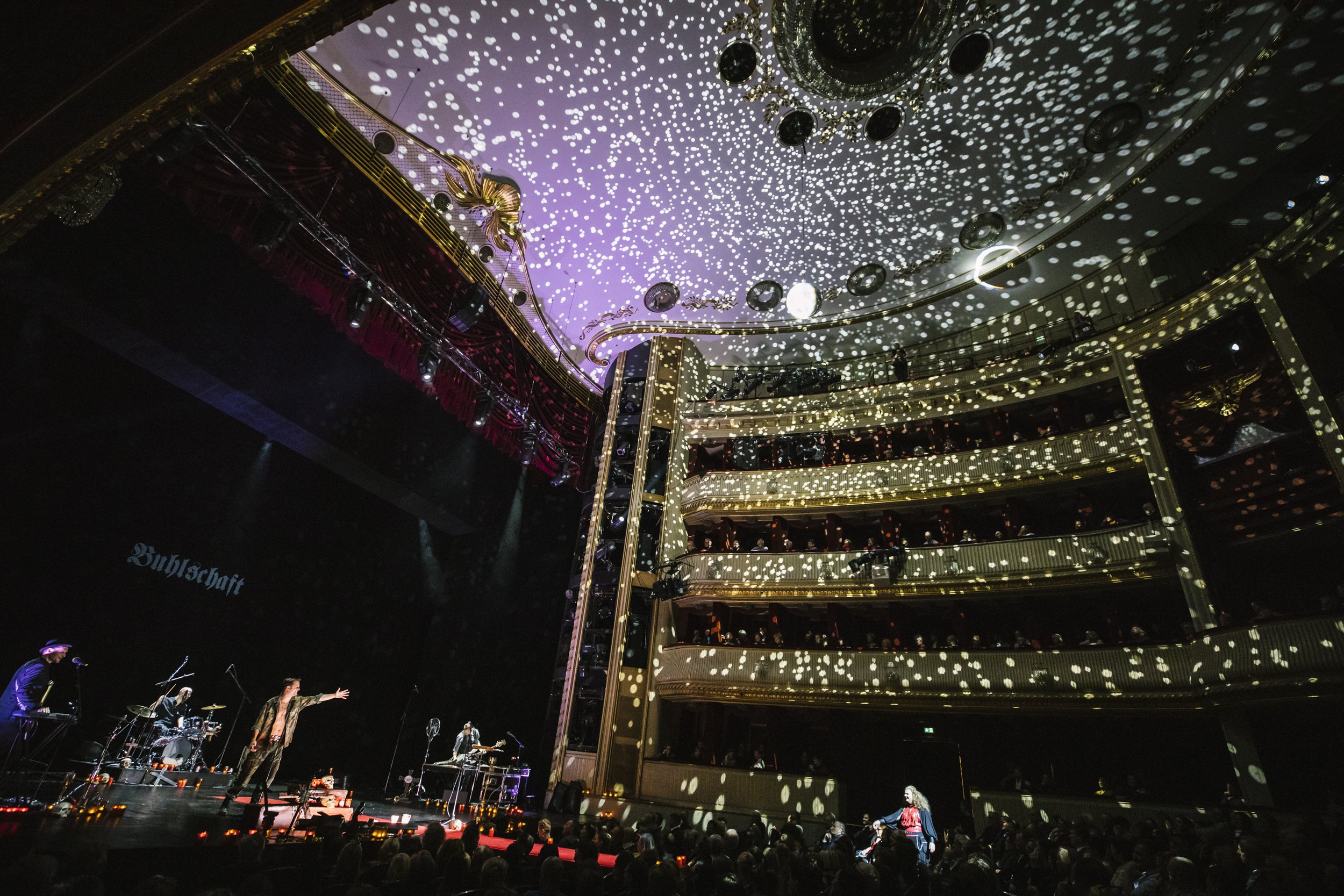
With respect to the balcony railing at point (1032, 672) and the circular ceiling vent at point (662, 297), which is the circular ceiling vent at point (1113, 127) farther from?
the circular ceiling vent at point (662, 297)

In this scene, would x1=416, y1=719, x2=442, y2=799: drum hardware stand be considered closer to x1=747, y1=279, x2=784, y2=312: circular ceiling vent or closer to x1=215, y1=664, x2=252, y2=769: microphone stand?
x1=215, y1=664, x2=252, y2=769: microphone stand

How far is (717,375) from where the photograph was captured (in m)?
16.5

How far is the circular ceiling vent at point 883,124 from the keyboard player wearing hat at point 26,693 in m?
12.6

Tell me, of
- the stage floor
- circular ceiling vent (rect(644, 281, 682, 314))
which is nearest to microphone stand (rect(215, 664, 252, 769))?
the stage floor

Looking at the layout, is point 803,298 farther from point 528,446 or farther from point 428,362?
point 428,362

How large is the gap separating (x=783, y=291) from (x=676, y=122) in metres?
4.95

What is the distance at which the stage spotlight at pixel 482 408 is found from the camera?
37.8 ft

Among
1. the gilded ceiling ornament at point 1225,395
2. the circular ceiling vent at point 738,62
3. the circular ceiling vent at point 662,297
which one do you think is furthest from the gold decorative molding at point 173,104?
the gilded ceiling ornament at point 1225,395

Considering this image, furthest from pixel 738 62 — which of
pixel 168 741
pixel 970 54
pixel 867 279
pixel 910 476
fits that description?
pixel 168 741

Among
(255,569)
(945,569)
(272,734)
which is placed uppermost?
(945,569)

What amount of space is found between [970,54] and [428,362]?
9.72m

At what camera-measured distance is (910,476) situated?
12336mm

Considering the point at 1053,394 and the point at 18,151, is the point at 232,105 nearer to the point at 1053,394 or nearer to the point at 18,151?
the point at 18,151

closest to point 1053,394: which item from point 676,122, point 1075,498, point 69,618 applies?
point 1075,498
